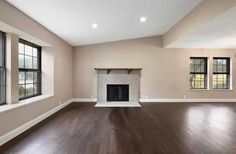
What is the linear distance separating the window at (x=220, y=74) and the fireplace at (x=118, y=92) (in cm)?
420

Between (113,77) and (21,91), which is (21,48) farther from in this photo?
(113,77)

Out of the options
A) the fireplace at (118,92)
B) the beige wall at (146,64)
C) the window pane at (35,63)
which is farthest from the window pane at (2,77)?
the fireplace at (118,92)

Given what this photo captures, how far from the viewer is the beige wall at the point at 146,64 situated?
7.50m

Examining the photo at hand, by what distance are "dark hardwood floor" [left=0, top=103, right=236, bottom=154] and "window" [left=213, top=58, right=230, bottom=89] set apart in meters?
3.45

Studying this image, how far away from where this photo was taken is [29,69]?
4605mm

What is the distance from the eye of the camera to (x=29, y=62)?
15.2 feet

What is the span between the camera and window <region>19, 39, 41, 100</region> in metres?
4.27

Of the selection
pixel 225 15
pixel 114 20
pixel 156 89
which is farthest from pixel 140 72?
pixel 225 15

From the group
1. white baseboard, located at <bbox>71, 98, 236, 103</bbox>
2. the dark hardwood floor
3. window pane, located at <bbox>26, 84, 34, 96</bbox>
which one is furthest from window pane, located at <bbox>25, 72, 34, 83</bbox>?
white baseboard, located at <bbox>71, 98, 236, 103</bbox>

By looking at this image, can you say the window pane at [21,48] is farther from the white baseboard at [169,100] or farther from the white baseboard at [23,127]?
the white baseboard at [169,100]

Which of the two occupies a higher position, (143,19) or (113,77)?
(143,19)

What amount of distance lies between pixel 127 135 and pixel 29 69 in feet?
10.5

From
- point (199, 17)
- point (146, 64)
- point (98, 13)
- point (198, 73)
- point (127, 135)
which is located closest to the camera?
point (127, 135)

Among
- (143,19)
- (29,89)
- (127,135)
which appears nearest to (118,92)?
(143,19)
